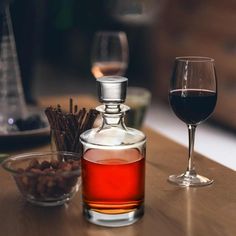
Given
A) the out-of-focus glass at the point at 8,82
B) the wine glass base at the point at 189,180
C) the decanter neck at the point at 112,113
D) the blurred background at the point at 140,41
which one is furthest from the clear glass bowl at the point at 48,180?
the blurred background at the point at 140,41

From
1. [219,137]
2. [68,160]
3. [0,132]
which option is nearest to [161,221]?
[68,160]

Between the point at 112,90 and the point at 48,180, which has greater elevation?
the point at 112,90

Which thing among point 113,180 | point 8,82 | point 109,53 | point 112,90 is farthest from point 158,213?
point 109,53

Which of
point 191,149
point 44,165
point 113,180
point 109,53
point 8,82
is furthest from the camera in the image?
point 109,53

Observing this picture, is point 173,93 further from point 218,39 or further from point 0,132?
point 218,39

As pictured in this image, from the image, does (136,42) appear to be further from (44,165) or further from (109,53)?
(44,165)

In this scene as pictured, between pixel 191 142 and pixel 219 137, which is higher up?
pixel 191 142

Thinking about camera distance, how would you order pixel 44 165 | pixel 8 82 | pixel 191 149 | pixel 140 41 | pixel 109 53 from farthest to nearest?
pixel 140 41
pixel 109 53
pixel 8 82
pixel 191 149
pixel 44 165

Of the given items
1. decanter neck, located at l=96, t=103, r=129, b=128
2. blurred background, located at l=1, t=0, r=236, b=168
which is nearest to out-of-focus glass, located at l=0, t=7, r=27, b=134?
blurred background, located at l=1, t=0, r=236, b=168
